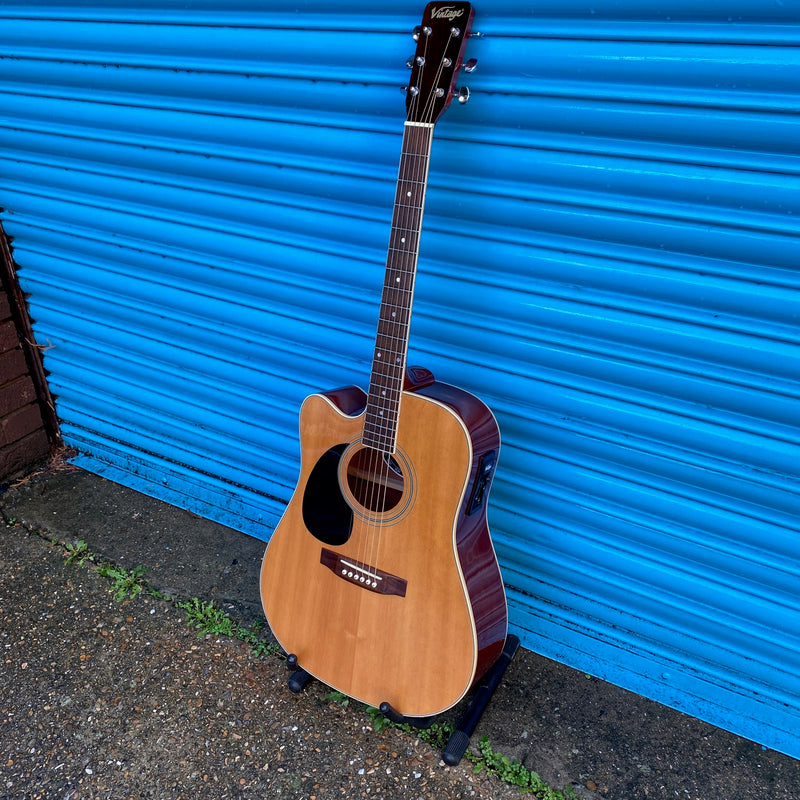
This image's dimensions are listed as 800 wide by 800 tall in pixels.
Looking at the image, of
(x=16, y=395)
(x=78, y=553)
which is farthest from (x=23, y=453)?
(x=78, y=553)

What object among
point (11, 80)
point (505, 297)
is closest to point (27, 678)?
point (505, 297)

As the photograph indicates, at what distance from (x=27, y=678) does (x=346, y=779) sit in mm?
1275

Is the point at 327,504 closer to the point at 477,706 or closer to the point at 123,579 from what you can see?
the point at 477,706

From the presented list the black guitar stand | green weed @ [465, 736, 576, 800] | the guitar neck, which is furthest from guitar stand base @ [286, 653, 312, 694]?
the guitar neck

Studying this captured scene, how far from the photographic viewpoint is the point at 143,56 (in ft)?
7.55

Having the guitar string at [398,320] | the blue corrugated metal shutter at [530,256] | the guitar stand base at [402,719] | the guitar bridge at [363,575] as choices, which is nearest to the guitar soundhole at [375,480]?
the guitar string at [398,320]

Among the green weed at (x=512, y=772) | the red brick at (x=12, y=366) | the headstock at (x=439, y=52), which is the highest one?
the headstock at (x=439, y=52)

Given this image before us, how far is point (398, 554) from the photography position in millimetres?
1980

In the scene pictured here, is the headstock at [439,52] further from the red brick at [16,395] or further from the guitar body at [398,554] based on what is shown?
the red brick at [16,395]

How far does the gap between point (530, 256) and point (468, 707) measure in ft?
5.39

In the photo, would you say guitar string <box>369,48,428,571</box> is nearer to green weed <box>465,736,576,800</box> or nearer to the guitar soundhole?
the guitar soundhole

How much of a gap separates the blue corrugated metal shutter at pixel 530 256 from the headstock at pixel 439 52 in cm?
15

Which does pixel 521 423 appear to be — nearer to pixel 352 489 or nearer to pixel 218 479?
pixel 352 489

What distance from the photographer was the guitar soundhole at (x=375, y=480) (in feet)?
6.38
